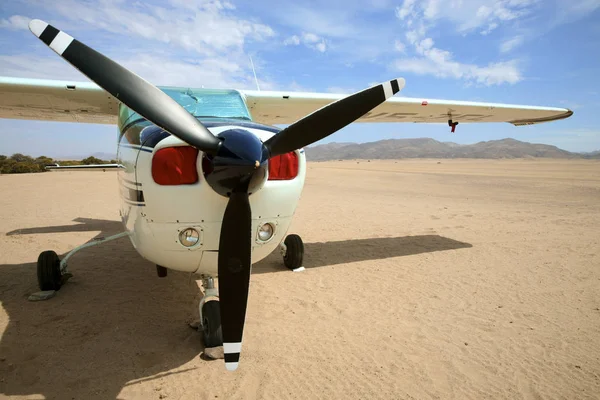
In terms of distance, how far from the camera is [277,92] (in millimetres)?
6449

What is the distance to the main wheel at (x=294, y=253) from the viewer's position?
5875 millimetres

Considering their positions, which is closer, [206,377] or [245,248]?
[245,248]

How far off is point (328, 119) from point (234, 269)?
4.54 feet

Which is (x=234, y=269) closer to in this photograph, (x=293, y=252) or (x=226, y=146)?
(x=226, y=146)

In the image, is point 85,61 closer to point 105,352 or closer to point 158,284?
point 105,352

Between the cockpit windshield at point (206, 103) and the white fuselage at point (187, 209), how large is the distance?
95 cm

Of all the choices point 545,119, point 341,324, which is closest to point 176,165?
point 341,324

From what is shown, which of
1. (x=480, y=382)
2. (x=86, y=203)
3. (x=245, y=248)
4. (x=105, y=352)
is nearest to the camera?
(x=245, y=248)

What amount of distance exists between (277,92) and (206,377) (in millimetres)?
4965

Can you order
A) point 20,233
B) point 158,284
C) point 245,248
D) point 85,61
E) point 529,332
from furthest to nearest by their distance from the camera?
point 20,233, point 158,284, point 529,332, point 245,248, point 85,61

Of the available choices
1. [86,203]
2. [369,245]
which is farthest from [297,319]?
[86,203]

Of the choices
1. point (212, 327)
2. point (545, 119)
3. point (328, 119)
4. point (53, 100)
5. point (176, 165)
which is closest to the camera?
point (176, 165)

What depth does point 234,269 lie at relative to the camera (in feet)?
8.52

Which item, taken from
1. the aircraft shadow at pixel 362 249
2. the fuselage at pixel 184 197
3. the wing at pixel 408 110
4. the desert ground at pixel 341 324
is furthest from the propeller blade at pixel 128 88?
the aircraft shadow at pixel 362 249
